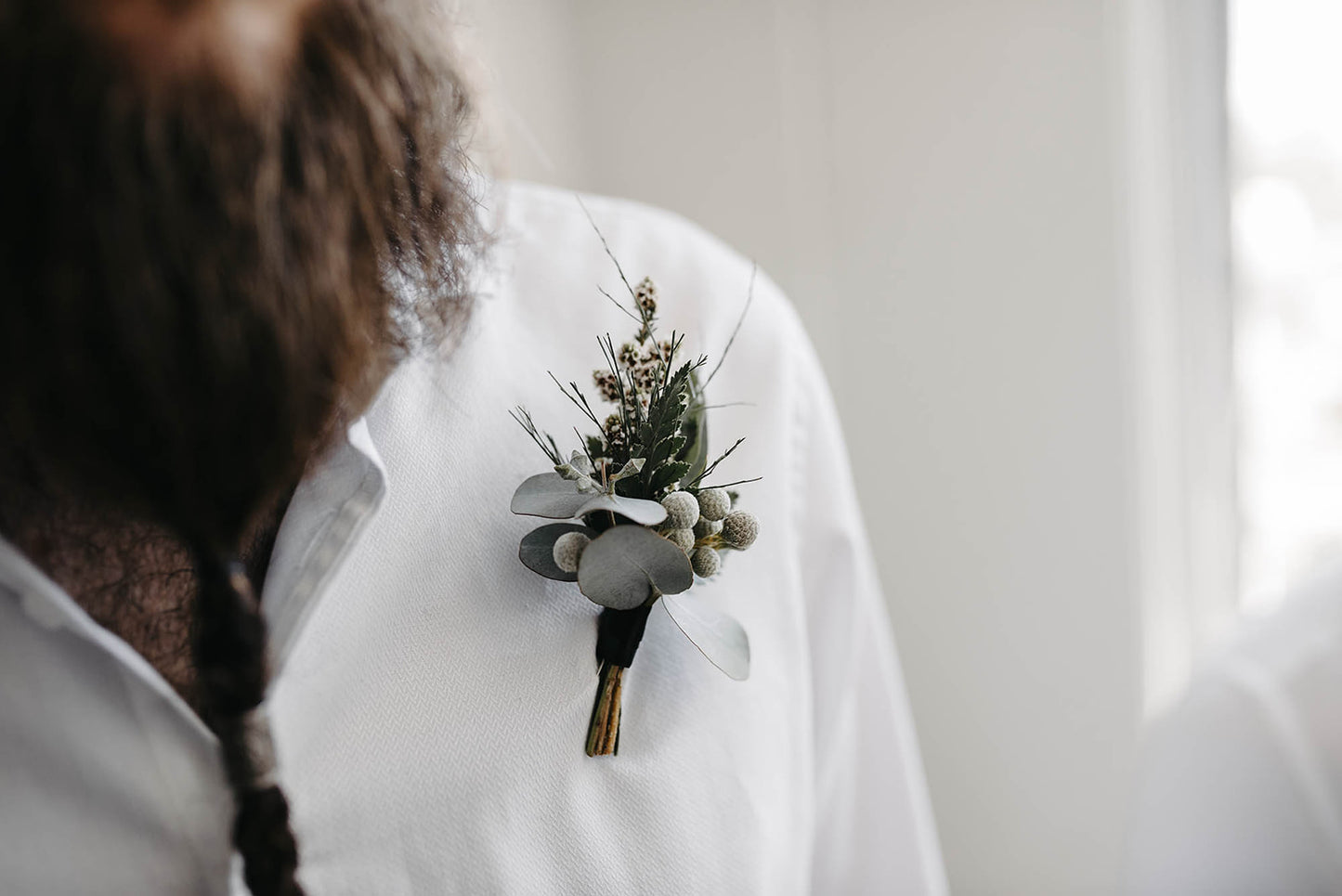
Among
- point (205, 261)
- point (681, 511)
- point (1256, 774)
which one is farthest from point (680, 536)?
point (1256, 774)

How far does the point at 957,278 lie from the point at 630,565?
0.68 meters

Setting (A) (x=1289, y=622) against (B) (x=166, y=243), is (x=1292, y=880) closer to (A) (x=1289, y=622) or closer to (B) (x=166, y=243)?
(A) (x=1289, y=622)

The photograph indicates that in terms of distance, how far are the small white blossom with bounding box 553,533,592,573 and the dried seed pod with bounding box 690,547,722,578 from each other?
0.19 ft

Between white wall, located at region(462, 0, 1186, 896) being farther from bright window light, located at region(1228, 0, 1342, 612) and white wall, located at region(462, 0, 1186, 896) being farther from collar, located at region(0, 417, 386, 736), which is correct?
collar, located at region(0, 417, 386, 736)

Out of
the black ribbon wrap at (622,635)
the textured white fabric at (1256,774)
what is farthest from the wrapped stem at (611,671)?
the textured white fabric at (1256,774)

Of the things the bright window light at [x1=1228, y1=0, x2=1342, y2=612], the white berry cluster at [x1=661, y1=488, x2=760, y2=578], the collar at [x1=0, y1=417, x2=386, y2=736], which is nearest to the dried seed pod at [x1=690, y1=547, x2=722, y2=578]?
the white berry cluster at [x1=661, y1=488, x2=760, y2=578]

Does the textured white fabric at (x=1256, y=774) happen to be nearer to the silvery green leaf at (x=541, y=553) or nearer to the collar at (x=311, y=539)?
the silvery green leaf at (x=541, y=553)

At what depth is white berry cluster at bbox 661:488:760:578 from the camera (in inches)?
18.3

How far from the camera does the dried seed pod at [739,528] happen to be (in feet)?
1.58

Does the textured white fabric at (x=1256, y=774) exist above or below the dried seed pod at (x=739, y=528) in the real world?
below

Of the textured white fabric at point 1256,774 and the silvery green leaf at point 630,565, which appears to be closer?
the silvery green leaf at point 630,565

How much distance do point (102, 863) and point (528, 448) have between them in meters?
0.29

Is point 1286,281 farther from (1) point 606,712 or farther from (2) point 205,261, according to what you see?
(2) point 205,261

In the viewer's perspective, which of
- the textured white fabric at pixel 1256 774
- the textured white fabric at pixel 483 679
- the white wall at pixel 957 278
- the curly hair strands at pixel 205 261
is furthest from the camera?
the white wall at pixel 957 278
